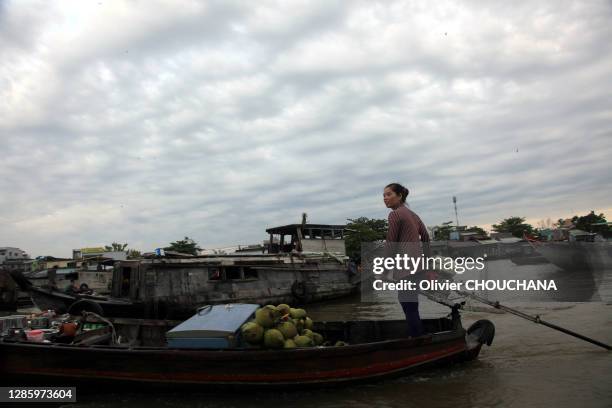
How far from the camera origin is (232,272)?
14758mm

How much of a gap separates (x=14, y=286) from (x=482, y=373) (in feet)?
58.1

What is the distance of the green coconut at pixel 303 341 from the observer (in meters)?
5.17

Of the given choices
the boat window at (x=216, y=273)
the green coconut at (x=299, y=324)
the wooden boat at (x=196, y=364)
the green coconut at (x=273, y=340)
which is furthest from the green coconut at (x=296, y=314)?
the boat window at (x=216, y=273)

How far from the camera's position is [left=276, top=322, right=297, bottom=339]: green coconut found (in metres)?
5.12

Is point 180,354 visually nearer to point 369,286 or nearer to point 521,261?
point 369,286

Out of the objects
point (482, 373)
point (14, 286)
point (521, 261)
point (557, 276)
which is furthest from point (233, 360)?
point (521, 261)

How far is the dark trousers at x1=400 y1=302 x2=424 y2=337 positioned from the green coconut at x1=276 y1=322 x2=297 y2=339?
57.6 inches

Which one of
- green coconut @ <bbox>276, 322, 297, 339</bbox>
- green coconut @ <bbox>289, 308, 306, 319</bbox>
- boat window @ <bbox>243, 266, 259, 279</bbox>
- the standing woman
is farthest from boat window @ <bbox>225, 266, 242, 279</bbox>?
the standing woman

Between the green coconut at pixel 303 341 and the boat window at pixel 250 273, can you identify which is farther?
the boat window at pixel 250 273

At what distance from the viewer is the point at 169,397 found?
487cm

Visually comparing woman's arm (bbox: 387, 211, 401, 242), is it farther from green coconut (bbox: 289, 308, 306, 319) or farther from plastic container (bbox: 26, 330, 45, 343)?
plastic container (bbox: 26, 330, 45, 343)

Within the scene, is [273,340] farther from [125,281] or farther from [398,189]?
[125,281]

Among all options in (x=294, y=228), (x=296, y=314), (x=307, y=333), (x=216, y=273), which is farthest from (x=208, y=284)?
(x=307, y=333)

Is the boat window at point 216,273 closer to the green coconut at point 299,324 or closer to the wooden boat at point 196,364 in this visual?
the green coconut at point 299,324
